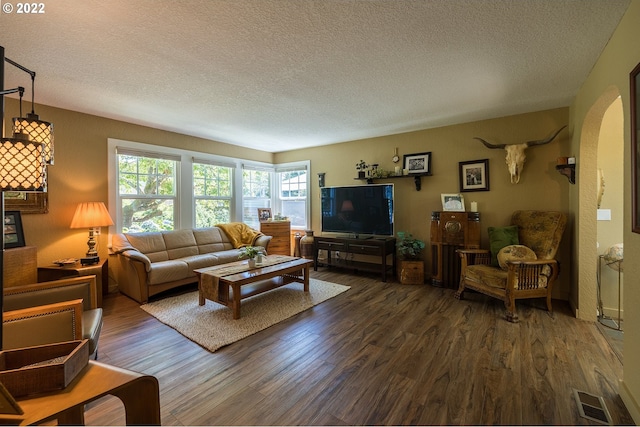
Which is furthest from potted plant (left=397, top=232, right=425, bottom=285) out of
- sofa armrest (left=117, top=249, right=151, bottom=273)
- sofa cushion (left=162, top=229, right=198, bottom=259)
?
sofa armrest (left=117, top=249, right=151, bottom=273)

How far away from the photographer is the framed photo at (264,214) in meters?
5.65

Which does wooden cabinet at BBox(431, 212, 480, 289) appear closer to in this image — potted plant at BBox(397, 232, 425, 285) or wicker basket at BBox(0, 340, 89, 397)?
potted plant at BBox(397, 232, 425, 285)

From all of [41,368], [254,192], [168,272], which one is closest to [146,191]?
[168,272]

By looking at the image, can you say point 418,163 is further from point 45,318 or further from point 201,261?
point 45,318

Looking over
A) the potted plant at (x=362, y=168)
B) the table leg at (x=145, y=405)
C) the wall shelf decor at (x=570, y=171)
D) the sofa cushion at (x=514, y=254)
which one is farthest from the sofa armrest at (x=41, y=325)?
the wall shelf decor at (x=570, y=171)

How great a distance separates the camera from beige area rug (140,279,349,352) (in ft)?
8.27

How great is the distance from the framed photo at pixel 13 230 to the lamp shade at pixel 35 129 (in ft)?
8.01

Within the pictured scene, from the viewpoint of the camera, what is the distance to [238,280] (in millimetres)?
2854

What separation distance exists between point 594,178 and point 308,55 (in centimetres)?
310

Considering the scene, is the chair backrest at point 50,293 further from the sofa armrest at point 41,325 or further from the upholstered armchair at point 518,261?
the upholstered armchair at point 518,261

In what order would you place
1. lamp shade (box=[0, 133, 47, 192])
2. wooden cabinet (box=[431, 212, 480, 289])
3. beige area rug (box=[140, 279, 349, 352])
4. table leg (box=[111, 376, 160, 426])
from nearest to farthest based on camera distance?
1. table leg (box=[111, 376, 160, 426])
2. lamp shade (box=[0, 133, 47, 192])
3. beige area rug (box=[140, 279, 349, 352])
4. wooden cabinet (box=[431, 212, 480, 289])

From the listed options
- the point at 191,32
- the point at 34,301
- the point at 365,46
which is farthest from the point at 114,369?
the point at 365,46

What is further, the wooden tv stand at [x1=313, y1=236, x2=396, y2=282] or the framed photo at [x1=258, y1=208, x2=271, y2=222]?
the framed photo at [x1=258, y1=208, x2=271, y2=222]

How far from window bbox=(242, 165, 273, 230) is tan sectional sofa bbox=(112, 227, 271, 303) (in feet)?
3.03
